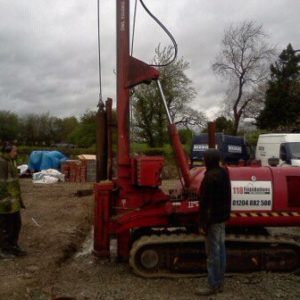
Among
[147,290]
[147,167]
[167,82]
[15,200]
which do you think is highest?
[167,82]

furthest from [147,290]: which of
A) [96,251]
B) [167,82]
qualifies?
[167,82]

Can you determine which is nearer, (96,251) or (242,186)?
(242,186)

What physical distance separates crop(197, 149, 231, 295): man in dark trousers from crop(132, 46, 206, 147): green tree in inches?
1118

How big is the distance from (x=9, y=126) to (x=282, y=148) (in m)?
65.0

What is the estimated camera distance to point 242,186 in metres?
7.16

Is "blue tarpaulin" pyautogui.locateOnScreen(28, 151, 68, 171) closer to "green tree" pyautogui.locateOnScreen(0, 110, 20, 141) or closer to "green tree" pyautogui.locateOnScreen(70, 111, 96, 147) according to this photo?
"green tree" pyautogui.locateOnScreen(70, 111, 96, 147)

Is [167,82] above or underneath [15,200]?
above

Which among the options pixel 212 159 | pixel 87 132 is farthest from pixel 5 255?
pixel 87 132

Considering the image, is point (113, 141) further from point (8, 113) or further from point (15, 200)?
point (8, 113)

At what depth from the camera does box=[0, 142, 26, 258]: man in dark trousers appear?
25.8 ft

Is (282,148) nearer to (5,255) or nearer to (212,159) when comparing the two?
(212,159)

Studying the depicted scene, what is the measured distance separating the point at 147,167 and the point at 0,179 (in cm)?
244

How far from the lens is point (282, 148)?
1686cm

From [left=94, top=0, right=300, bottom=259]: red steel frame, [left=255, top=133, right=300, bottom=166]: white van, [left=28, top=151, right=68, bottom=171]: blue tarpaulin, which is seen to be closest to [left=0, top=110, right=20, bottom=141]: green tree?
[left=28, top=151, right=68, bottom=171]: blue tarpaulin
